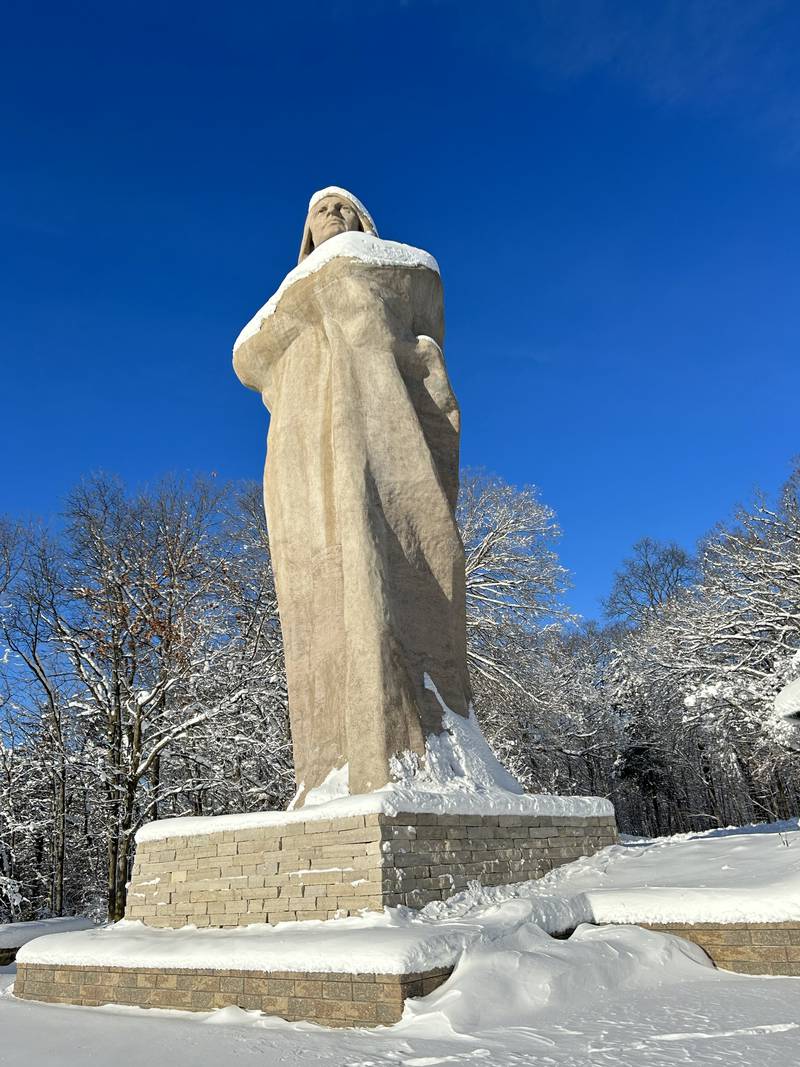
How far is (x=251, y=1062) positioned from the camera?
11.5ft

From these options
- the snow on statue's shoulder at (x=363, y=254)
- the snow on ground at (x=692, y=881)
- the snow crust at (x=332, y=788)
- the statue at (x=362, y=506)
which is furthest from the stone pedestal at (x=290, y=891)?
the snow on statue's shoulder at (x=363, y=254)

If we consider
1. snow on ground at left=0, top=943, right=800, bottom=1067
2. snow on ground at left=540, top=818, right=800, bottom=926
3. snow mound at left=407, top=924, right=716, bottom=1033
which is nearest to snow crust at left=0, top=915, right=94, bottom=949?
snow on ground at left=0, top=943, right=800, bottom=1067

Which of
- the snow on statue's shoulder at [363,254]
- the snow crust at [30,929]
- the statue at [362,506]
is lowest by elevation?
the snow crust at [30,929]

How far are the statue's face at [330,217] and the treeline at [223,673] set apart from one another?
7.87m

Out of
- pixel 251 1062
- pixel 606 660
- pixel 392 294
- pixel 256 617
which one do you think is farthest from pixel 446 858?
pixel 606 660

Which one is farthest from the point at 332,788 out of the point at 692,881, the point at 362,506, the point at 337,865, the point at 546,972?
the point at 692,881

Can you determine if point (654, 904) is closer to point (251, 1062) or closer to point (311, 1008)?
point (311, 1008)

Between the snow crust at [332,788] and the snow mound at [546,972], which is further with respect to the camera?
the snow crust at [332,788]

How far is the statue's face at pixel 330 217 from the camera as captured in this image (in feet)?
30.3

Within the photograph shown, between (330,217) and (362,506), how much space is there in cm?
416

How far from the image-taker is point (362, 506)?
702 cm

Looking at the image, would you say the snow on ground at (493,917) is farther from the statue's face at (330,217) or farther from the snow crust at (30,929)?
the statue's face at (330,217)

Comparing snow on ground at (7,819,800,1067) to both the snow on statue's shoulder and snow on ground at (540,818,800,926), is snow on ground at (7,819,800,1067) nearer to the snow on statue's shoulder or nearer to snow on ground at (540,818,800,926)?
snow on ground at (540,818,800,926)

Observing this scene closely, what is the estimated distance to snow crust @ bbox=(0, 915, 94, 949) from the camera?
10359 millimetres
